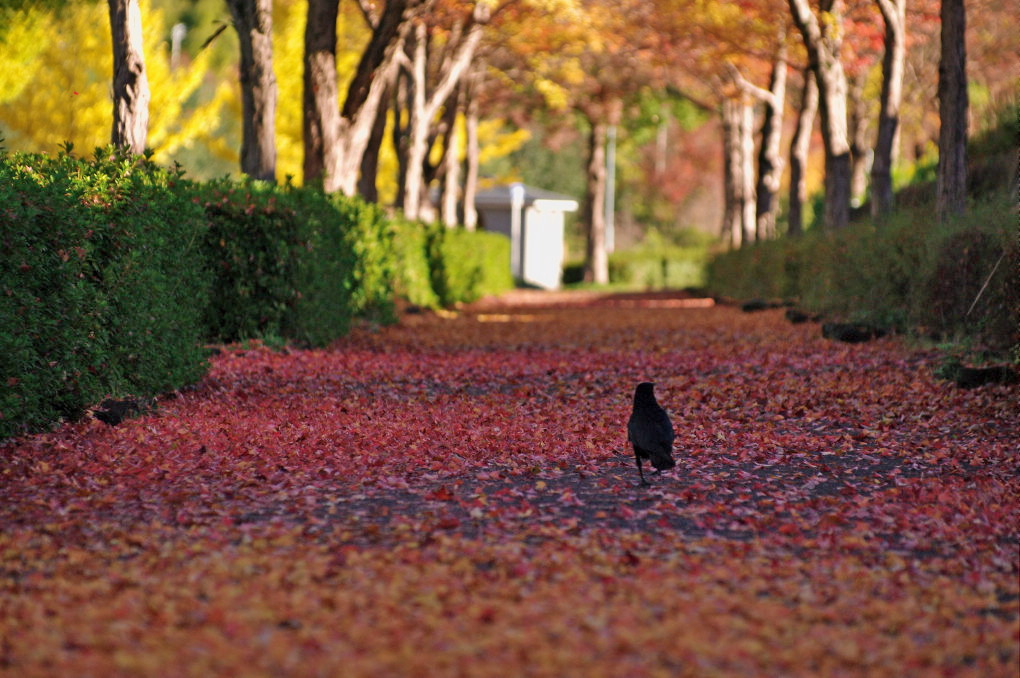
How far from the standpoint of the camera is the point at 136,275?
10.7m

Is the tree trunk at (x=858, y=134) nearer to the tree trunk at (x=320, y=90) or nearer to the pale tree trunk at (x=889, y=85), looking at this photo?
the pale tree trunk at (x=889, y=85)

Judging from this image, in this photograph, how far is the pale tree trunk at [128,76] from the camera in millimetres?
14891

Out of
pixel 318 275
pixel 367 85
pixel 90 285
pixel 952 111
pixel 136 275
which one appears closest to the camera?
pixel 90 285

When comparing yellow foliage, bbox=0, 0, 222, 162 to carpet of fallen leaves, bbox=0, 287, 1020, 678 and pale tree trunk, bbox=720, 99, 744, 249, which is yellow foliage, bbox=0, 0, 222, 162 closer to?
pale tree trunk, bbox=720, 99, 744, 249

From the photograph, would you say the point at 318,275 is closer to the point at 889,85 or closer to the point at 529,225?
the point at 889,85

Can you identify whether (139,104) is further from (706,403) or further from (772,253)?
(772,253)

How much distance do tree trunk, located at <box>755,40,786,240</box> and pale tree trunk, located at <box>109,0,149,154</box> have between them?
70.8 feet

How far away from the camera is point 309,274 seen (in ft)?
55.5

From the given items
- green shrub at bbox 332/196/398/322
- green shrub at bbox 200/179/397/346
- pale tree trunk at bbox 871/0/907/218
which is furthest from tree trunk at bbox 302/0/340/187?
pale tree trunk at bbox 871/0/907/218

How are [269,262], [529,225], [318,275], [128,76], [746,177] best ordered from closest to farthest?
1. [128,76]
2. [269,262]
3. [318,275]
4. [746,177]
5. [529,225]

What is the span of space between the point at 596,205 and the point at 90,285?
45.7 metres

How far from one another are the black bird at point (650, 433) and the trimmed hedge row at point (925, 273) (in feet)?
21.6

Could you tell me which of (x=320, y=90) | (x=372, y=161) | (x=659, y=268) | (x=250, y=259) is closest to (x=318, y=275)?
(x=250, y=259)

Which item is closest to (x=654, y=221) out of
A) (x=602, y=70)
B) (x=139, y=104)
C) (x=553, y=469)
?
(x=602, y=70)
